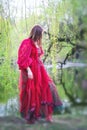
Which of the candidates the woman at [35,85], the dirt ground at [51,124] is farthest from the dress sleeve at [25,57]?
the dirt ground at [51,124]

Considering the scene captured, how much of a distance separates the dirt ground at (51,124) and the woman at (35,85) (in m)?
0.05

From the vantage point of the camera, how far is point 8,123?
114 inches

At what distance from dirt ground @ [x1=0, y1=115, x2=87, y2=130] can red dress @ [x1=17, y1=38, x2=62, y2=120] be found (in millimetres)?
77

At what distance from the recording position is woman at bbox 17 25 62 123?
9.30ft

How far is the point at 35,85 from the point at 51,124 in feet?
1.02

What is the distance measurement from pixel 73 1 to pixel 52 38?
700 millimetres

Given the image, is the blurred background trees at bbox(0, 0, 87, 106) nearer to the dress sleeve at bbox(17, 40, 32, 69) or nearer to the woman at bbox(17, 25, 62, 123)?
the woman at bbox(17, 25, 62, 123)

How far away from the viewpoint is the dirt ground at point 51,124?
8.11 ft

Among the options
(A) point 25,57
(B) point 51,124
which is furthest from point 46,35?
(B) point 51,124

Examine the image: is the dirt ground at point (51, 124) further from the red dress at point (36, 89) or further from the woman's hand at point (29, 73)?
the woman's hand at point (29, 73)

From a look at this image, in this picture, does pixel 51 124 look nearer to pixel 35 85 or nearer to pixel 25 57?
pixel 35 85

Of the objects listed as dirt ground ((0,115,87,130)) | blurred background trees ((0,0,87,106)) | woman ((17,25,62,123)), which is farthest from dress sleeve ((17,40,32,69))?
dirt ground ((0,115,87,130))

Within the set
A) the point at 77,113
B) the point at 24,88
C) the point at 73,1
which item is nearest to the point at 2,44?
the point at 24,88

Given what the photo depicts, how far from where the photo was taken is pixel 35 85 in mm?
2881
